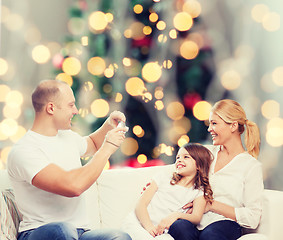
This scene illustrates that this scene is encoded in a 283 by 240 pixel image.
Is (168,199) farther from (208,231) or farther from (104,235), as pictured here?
(104,235)

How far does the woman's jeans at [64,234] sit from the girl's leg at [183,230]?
0.69ft

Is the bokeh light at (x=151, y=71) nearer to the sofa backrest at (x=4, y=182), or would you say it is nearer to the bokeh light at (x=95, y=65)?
the bokeh light at (x=95, y=65)

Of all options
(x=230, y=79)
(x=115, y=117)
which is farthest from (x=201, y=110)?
(x=115, y=117)

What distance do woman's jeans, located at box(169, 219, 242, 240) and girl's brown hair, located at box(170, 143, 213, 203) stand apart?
0.40 feet

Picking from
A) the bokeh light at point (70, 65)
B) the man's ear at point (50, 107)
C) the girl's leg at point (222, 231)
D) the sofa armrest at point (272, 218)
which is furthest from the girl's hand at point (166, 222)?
the bokeh light at point (70, 65)

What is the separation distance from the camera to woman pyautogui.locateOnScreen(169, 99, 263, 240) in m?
1.65

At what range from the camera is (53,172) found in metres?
1.38

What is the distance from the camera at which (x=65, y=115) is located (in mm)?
1543

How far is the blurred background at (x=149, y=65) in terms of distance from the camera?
2324 mm

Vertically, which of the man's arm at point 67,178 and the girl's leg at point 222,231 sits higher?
the man's arm at point 67,178

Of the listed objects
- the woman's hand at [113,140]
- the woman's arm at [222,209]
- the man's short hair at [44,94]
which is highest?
the man's short hair at [44,94]

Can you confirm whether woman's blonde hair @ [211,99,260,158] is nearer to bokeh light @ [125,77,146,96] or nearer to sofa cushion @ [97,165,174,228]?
sofa cushion @ [97,165,174,228]

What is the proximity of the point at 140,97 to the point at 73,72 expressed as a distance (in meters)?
0.47

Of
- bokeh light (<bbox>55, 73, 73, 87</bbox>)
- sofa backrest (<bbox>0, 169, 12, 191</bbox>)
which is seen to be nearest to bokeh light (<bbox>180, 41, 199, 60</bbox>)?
bokeh light (<bbox>55, 73, 73, 87</bbox>)
